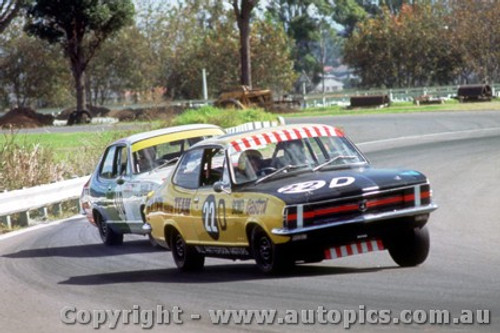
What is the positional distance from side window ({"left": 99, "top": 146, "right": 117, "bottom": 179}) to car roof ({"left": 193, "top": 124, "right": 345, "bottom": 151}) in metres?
4.29

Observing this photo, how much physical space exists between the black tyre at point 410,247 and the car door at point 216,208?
1530 millimetres

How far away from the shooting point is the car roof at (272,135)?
497 inches

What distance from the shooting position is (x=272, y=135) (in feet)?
41.5

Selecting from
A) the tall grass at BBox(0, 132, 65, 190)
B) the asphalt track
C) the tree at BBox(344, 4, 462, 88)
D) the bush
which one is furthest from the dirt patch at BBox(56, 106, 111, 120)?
the asphalt track

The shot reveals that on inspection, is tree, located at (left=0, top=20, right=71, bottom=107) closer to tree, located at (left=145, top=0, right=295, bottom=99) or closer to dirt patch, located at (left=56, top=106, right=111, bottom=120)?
tree, located at (left=145, top=0, right=295, bottom=99)

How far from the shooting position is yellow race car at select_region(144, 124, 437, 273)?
11.2 m

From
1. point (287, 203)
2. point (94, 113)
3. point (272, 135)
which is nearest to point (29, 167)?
point (272, 135)

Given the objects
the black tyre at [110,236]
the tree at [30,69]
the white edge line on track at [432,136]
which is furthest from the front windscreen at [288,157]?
the tree at [30,69]

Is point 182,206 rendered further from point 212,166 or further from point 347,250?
point 347,250

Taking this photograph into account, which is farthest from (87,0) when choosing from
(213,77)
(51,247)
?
(51,247)

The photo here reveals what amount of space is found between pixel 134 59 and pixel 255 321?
83.8 metres

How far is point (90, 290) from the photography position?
12.1 m

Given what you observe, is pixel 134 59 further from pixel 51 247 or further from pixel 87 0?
pixel 51 247

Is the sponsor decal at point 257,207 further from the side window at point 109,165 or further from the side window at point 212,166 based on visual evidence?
the side window at point 109,165
